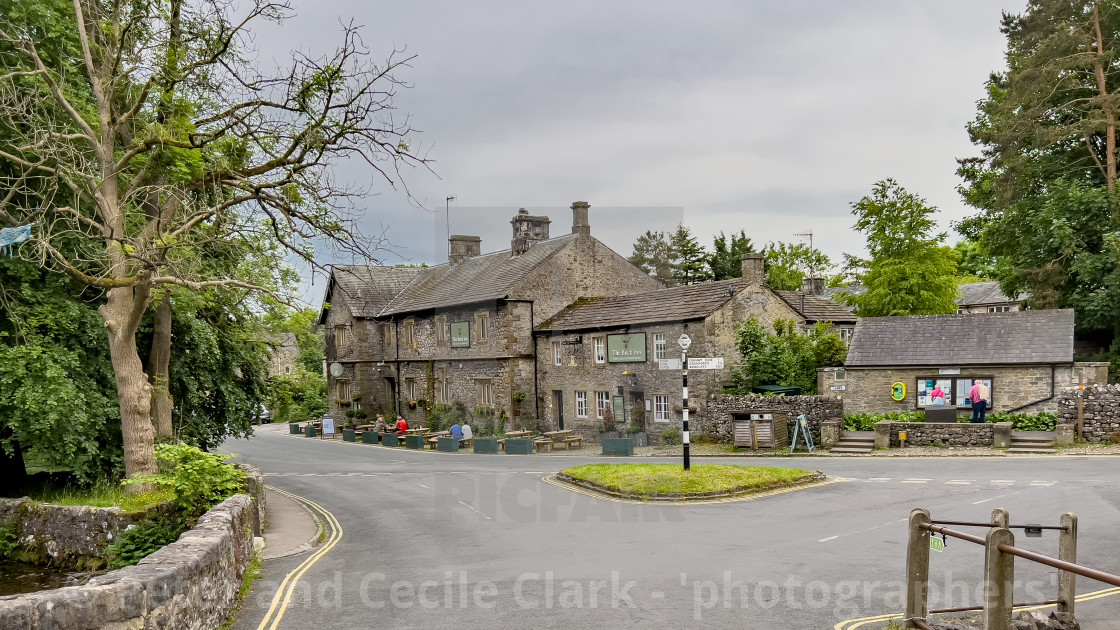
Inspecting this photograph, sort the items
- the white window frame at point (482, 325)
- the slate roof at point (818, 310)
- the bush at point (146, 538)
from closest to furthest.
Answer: the bush at point (146, 538) → the slate roof at point (818, 310) → the white window frame at point (482, 325)

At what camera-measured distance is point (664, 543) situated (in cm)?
1404

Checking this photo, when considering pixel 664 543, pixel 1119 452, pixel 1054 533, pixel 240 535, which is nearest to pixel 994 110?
pixel 1119 452

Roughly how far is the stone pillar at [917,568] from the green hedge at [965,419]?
21.0 m

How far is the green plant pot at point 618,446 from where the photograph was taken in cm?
3053

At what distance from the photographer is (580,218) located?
41688 mm

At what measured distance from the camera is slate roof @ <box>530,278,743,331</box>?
33.8m

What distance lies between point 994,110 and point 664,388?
23.2 m

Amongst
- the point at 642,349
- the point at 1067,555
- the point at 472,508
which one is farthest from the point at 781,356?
the point at 1067,555

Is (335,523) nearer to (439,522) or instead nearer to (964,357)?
(439,522)

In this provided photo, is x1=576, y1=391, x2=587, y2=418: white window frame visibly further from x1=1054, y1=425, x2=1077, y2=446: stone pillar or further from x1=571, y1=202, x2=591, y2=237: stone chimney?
x1=1054, y1=425, x2=1077, y2=446: stone pillar

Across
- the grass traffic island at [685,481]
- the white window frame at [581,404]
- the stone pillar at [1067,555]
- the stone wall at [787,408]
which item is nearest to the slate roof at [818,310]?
the stone wall at [787,408]

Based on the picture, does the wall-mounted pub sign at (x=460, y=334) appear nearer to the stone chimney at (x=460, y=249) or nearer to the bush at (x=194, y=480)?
the stone chimney at (x=460, y=249)

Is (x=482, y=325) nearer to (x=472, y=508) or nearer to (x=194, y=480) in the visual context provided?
(x=472, y=508)

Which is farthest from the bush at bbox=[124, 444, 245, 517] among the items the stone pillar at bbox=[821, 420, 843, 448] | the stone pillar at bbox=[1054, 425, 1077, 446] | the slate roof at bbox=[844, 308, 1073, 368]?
the slate roof at bbox=[844, 308, 1073, 368]
